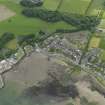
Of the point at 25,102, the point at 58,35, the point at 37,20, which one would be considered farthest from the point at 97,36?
the point at 25,102

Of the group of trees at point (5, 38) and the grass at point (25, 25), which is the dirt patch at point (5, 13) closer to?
the grass at point (25, 25)

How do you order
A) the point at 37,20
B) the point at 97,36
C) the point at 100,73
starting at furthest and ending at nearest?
the point at 37,20
the point at 97,36
the point at 100,73

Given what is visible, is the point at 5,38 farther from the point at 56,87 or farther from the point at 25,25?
the point at 56,87

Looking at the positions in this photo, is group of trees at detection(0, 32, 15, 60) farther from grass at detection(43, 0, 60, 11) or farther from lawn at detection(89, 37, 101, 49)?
lawn at detection(89, 37, 101, 49)

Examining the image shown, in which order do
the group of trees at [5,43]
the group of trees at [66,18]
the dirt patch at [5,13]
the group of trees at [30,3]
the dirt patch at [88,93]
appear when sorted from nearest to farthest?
the dirt patch at [88,93]
the group of trees at [5,43]
the group of trees at [66,18]
the dirt patch at [5,13]
the group of trees at [30,3]

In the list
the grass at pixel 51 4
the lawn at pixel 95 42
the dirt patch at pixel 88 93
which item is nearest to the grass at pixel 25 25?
the grass at pixel 51 4

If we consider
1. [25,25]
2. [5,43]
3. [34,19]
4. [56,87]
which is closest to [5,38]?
[5,43]

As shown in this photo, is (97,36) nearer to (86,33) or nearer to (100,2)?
Result: (86,33)
